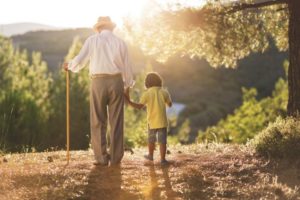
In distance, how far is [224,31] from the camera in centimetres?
1309

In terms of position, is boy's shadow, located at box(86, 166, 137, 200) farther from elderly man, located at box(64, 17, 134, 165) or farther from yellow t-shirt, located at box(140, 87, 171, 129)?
yellow t-shirt, located at box(140, 87, 171, 129)

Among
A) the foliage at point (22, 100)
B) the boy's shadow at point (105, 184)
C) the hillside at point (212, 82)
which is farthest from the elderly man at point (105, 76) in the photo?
the hillside at point (212, 82)

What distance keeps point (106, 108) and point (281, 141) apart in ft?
9.68

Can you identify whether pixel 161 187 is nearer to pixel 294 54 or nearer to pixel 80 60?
pixel 80 60

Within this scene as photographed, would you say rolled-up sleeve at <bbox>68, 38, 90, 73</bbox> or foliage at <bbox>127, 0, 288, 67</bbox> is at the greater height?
foliage at <bbox>127, 0, 288, 67</bbox>

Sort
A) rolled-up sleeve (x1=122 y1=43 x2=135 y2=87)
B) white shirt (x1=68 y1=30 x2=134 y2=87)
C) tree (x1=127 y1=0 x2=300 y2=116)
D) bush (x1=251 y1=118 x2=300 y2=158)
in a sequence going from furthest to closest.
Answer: tree (x1=127 y1=0 x2=300 y2=116) < bush (x1=251 y1=118 x2=300 y2=158) < rolled-up sleeve (x1=122 y1=43 x2=135 y2=87) < white shirt (x1=68 y1=30 x2=134 y2=87)

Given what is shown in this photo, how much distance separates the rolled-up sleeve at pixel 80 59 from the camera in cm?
850

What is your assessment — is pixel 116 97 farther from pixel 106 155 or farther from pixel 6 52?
pixel 6 52

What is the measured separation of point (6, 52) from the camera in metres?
53.2

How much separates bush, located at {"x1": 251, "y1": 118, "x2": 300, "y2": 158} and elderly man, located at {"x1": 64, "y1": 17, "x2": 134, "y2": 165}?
2528 millimetres

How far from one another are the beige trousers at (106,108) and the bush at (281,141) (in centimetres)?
253

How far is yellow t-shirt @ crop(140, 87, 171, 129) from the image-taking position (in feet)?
30.0

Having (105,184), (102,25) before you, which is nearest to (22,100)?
(102,25)

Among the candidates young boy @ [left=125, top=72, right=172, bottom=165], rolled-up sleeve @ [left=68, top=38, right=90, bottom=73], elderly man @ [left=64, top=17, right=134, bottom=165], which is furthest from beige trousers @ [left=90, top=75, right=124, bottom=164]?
young boy @ [left=125, top=72, right=172, bottom=165]
